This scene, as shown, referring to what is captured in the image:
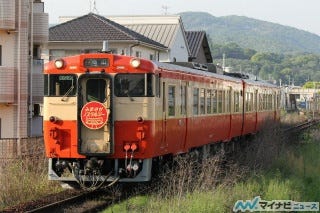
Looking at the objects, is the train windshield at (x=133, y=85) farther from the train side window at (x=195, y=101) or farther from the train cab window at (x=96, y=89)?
the train side window at (x=195, y=101)

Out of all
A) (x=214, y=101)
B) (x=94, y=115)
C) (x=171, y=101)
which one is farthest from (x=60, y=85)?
(x=214, y=101)

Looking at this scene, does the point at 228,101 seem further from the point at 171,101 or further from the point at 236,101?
the point at 171,101

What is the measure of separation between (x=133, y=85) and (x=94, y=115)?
0.94 metres

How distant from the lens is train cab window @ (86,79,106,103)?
40.3ft

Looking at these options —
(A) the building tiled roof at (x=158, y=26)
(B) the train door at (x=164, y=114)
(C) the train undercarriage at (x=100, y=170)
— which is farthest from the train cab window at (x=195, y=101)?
(A) the building tiled roof at (x=158, y=26)

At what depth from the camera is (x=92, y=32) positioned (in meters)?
34.7

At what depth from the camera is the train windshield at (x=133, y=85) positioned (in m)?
12.2

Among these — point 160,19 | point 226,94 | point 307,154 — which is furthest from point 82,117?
point 160,19

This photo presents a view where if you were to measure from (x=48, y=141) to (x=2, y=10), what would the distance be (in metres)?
11.5

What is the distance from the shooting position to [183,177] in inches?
470

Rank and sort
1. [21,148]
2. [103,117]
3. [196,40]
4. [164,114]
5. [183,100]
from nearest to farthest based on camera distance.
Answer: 1. [103,117]
2. [164,114]
3. [183,100]
4. [21,148]
5. [196,40]

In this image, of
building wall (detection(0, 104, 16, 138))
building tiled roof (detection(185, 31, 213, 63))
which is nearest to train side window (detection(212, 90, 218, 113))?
building wall (detection(0, 104, 16, 138))

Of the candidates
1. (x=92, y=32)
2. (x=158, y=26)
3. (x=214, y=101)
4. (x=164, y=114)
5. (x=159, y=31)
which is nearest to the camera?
(x=164, y=114)

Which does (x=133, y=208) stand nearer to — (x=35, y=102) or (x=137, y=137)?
(x=137, y=137)
